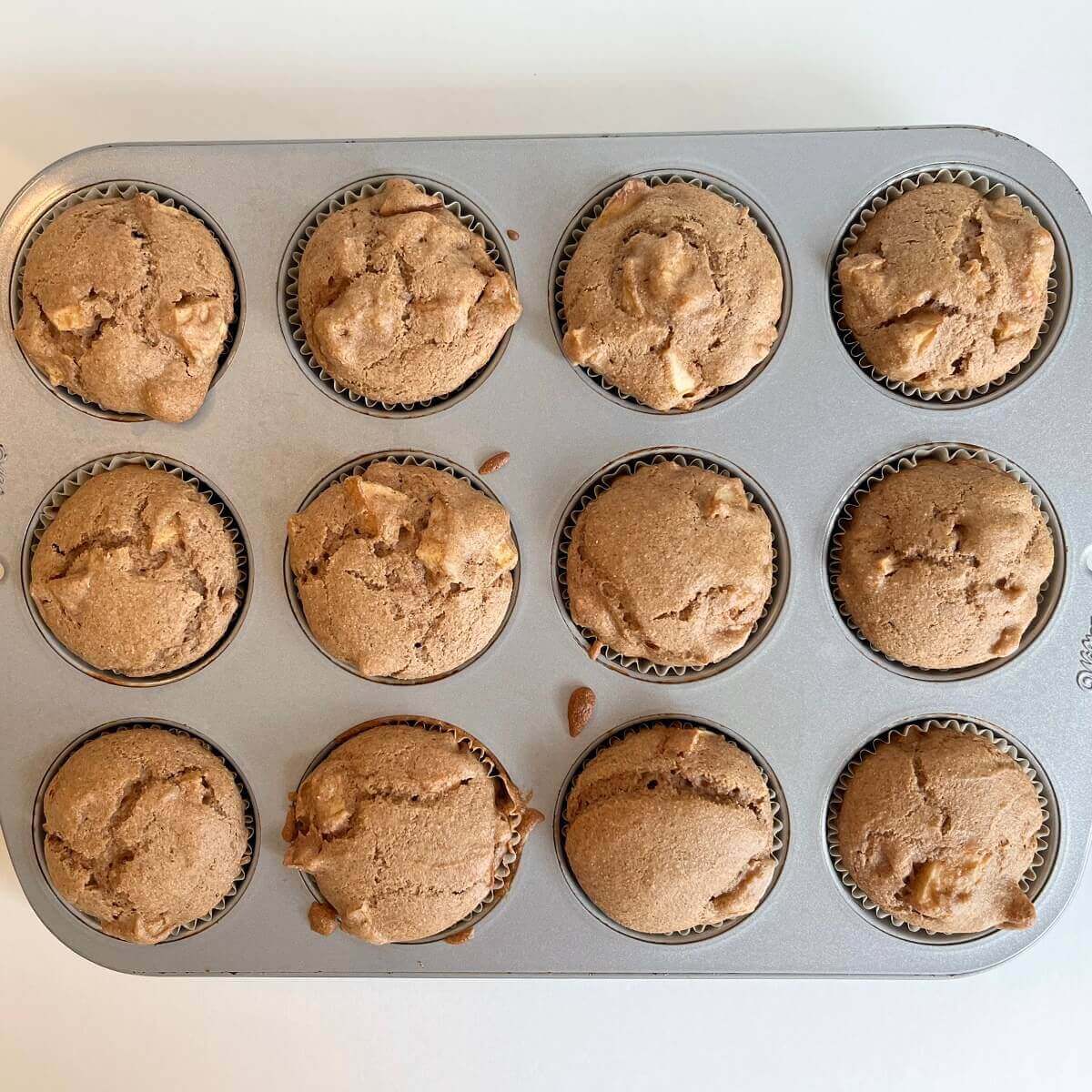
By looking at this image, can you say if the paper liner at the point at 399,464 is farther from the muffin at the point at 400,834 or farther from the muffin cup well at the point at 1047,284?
the muffin cup well at the point at 1047,284

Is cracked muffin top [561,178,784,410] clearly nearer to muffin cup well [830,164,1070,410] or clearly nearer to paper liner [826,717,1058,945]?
muffin cup well [830,164,1070,410]

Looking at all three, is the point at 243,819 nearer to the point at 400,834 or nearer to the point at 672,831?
the point at 400,834

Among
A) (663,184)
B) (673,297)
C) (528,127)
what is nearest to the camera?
(673,297)

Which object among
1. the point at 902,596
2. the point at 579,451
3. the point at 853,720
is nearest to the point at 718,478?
the point at 579,451

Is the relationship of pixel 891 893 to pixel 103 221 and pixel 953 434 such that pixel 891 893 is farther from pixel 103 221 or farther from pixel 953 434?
pixel 103 221

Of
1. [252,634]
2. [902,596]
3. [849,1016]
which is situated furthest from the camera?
[849,1016]

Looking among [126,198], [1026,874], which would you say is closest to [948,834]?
[1026,874]
